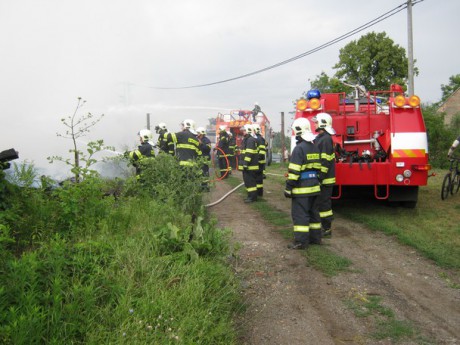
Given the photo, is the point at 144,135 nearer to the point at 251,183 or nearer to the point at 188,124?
the point at 188,124

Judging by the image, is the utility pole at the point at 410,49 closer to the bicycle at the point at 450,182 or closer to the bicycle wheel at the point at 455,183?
the bicycle wheel at the point at 455,183

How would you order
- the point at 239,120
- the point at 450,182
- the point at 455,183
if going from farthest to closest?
the point at 239,120, the point at 455,183, the point at 450,182

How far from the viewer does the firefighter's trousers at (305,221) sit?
5473 millimetres

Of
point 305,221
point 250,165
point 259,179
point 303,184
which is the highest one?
point 250,165

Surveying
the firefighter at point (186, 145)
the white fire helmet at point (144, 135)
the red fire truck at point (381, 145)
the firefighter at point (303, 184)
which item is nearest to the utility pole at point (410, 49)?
the red fire truck at point (381, 145)

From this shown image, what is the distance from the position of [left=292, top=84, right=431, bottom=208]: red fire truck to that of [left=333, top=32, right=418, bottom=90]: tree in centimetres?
1237

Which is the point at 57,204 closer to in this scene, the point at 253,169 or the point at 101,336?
the point at 101,336

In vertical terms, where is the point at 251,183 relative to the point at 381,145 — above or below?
below

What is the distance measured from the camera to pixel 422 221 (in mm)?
6902

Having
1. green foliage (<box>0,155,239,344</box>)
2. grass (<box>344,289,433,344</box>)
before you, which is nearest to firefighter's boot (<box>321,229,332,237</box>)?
grass (<box>344,289,433,344</box>)

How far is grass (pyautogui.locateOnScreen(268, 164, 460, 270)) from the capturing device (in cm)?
534

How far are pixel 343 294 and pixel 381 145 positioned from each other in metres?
4.27

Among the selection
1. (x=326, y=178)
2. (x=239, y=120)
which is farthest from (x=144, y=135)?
(x=239, y=120)

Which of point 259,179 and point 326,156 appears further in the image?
point 259,179
